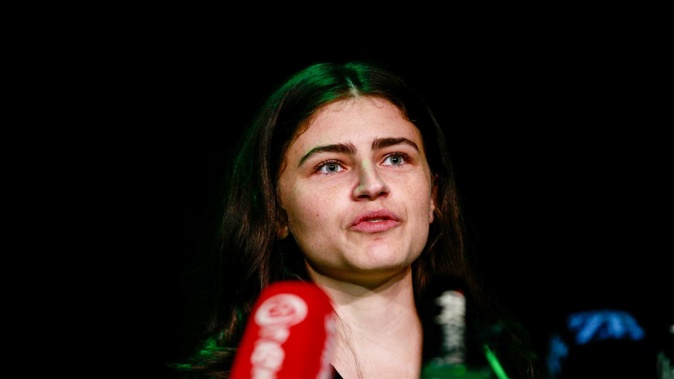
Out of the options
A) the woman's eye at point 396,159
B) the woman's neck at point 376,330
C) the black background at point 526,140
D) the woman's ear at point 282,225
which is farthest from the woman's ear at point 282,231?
the black background at point 526,140

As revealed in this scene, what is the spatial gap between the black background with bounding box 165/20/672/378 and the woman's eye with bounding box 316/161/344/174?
62cm

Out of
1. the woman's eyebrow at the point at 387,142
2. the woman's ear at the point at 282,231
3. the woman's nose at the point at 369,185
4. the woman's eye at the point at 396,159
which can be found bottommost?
the woman's ear at the point at 282,231

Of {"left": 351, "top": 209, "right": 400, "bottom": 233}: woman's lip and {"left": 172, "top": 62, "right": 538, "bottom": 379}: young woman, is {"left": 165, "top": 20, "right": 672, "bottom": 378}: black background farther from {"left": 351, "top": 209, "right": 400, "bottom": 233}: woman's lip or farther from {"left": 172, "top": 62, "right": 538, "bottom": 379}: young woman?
{"left": 351, "top": 209, "right": 400, "bottom": 233}: woman's lip

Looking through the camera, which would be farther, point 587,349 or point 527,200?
point 527,200

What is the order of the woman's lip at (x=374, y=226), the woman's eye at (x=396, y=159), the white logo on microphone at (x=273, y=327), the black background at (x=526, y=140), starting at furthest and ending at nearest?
the black background at (x=526, y=140), the woman's eye at (x=396, y=159), the woman's lip at (x=374, y=226), the white logo on microphone at (x=273, y=327)

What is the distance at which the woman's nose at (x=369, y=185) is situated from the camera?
42.1 inches

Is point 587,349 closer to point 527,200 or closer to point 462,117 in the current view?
point 527,200

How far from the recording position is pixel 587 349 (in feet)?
3.19

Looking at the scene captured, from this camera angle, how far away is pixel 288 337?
0.61m

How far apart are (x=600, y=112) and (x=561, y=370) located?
3.20 feet

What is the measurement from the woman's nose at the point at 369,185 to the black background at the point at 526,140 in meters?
0.62

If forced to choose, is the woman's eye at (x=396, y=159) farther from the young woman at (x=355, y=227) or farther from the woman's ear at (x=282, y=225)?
the woman's ear at (x=282, y=225)

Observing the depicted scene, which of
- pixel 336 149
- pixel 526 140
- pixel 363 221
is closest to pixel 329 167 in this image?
pixel 336 149

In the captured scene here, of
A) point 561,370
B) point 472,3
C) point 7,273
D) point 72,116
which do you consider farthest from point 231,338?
point 472,3
